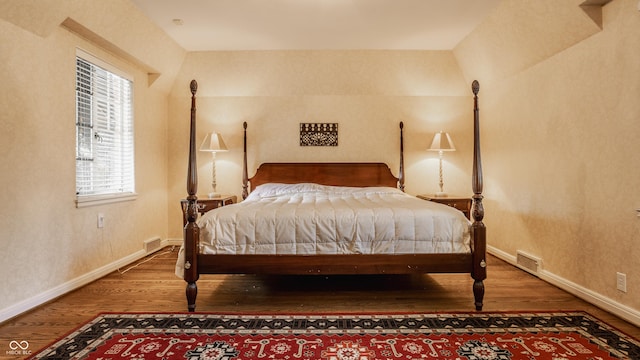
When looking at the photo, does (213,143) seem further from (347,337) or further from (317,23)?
(347,337)

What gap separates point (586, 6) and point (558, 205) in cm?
163

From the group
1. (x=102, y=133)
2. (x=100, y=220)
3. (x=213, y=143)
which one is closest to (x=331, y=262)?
(x=100, y=220)

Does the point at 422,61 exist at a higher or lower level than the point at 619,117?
higher

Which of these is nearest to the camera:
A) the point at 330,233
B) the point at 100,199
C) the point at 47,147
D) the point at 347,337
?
the point at 347,337

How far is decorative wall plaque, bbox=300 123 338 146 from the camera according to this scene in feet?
A: 14.9

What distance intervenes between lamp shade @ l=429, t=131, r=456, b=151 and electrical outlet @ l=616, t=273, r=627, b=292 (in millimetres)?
2219

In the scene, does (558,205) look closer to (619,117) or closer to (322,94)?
(619,117)

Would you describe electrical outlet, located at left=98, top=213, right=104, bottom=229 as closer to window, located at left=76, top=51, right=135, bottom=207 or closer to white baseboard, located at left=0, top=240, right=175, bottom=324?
window, located at left=76, top=51, right=135, bottom=207

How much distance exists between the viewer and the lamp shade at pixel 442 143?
4.22 m

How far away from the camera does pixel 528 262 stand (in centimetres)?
330

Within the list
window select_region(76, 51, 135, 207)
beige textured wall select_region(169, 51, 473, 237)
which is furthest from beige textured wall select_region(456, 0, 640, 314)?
window select_region(76, 51, 135, 207)

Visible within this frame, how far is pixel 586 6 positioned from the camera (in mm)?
2439

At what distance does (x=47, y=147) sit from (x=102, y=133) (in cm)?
74

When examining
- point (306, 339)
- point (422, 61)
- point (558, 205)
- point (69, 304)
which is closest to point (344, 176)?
point (422, 61)
